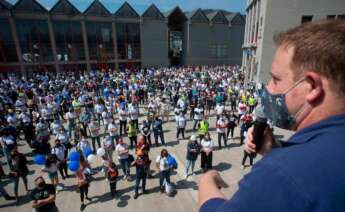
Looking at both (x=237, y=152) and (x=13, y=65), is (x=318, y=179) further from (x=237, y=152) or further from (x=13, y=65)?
(x=13, y=65)

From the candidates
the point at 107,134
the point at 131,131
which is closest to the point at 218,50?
the point at 107,134

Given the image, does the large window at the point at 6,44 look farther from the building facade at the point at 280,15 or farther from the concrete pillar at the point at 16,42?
the building facade at the point at 280,15

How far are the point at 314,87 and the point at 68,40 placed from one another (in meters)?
44.0

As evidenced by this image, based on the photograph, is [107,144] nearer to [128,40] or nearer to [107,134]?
[107,134]

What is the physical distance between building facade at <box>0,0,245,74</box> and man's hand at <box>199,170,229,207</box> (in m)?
42.8

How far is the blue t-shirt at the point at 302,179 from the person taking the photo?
806 mm

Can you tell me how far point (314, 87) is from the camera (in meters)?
1.08

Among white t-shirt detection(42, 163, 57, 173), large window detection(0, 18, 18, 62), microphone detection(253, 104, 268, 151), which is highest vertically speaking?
large window detection(0, 18, 18, 62)

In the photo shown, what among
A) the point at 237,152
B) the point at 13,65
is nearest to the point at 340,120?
the point at 237,152

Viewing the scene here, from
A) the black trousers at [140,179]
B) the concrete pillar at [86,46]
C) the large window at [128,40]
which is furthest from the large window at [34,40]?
the black trousers at [140,179]

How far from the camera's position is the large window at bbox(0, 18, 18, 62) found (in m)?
33.7

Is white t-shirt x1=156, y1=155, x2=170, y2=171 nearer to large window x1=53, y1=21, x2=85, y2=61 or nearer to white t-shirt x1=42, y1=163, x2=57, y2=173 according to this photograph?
white t-shirt x1=42, y1=163, x2=57, y2=173

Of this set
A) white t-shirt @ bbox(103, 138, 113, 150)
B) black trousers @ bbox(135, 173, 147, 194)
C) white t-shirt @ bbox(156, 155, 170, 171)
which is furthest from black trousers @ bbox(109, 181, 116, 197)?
white t-shirt @ bbox(103, 138, 113, 150)

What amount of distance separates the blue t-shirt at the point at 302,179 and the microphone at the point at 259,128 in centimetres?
86
